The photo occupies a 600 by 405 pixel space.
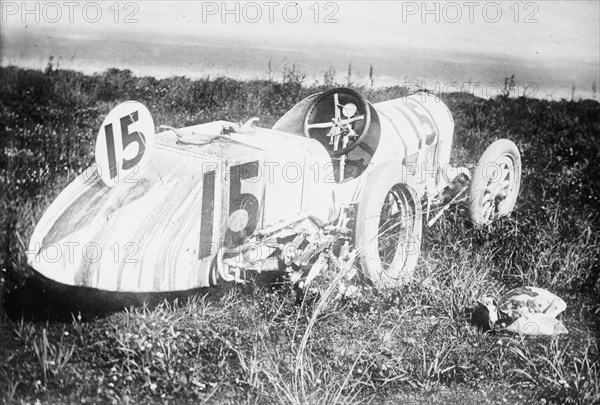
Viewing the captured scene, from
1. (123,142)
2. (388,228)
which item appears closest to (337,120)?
(388,228)

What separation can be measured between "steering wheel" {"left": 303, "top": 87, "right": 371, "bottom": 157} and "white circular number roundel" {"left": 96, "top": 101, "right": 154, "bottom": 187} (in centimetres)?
80

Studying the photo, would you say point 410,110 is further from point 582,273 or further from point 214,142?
point 582,273

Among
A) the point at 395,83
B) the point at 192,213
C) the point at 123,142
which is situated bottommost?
the point at 192,213

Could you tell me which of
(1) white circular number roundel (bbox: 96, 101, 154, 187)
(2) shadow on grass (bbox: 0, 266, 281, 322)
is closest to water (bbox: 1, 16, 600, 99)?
(1) white circular number roundel (bbox: 96, 101, 154, 187)

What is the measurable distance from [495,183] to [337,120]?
0.97 m

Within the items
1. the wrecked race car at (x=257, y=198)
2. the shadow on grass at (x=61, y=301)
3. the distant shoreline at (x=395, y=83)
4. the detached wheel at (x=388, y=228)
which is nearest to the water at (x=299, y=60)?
the distant shoreline at (x=395, y=83)

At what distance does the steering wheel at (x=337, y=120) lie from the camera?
271 centimetres

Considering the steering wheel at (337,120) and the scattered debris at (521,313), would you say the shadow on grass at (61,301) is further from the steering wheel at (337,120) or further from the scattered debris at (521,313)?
the scattered debris at (521,313)

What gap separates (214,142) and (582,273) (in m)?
2.07

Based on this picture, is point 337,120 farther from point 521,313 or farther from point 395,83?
point 521,313

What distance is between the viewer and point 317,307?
260cm

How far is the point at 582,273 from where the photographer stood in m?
2.97

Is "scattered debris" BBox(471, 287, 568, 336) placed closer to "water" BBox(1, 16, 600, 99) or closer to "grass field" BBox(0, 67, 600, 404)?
"grass field" BBox(0, 67, 600, 404)

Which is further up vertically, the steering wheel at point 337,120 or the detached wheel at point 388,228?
the steering wheel at point 337,120
